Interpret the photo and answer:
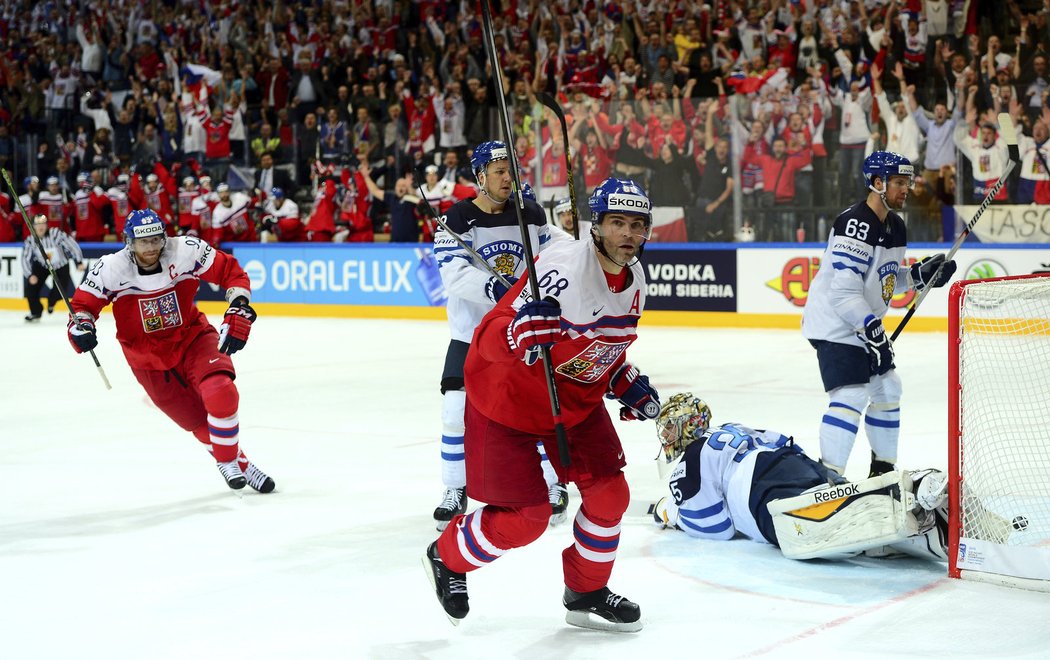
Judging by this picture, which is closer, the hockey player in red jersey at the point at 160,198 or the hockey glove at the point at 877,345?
the hockey glove at the point at 877,345

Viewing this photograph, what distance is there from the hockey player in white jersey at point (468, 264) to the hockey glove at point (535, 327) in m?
1.78

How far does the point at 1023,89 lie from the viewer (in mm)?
11352

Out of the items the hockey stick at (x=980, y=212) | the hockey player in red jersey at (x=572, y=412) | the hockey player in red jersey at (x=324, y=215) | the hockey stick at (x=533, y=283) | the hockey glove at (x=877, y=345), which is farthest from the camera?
the hockey player in red jersey at (x=324, y=215)

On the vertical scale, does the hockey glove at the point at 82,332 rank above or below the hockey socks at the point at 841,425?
above

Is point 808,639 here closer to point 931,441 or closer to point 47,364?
point 931,441

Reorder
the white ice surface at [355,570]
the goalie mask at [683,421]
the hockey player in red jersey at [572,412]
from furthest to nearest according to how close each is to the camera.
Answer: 1. the goalie mask at [683,421]
2. the white ice surface at [355,570]
3. the hockey player in red jersey at [572,412]

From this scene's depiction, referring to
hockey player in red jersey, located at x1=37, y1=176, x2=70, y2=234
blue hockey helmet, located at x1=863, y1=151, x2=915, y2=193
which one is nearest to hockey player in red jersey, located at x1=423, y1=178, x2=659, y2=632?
blue hockey helmet, located at x1=863, y1=151, x2=915, y2=193

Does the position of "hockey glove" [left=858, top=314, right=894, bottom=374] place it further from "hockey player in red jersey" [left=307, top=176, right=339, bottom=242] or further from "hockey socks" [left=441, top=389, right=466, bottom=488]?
"hockey player in red jersey" [left=307, top=176, right=339, bottom=242]

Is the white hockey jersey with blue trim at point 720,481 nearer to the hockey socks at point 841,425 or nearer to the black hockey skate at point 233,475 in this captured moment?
the hockey socks at point 841,425

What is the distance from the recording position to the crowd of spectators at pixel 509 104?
1212cm

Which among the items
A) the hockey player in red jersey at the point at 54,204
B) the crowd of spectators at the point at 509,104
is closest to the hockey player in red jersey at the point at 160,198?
the crowd of spectators at the point at 509,104

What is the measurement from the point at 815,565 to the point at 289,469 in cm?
294

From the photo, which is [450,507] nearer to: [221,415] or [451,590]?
[221,415]

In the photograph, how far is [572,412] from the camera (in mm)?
3551
